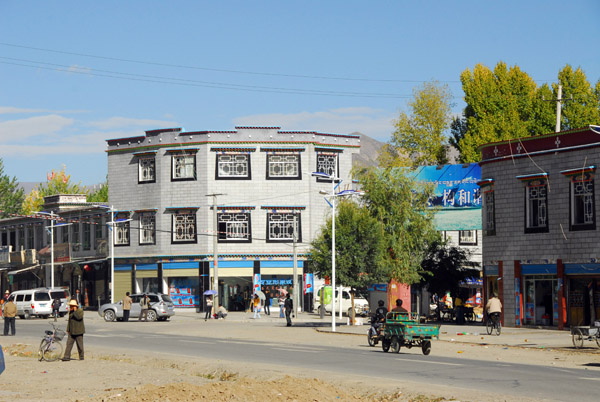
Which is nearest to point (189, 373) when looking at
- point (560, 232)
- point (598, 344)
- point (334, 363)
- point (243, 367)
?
point (243, 367)

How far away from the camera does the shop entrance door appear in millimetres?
41438

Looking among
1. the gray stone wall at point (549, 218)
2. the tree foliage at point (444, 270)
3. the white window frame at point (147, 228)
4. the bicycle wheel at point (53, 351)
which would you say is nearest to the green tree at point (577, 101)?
the tree foliage at point (444, 270)

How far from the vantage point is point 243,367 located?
2322cm

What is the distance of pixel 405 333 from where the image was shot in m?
28.2

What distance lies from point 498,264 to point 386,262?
6047 mm

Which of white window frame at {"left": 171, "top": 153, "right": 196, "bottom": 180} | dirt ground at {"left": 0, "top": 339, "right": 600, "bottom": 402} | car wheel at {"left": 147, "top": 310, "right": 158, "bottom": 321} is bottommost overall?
car wheel at {"left": 147, "top": 310, "right": 158, "bottom": 321}

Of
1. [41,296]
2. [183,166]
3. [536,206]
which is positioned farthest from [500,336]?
[183,166]

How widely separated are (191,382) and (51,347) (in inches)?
333

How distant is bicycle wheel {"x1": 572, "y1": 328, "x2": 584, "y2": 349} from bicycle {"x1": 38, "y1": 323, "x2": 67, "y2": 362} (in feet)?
55.4

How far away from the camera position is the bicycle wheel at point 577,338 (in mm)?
30359

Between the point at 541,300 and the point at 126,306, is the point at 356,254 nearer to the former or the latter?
the point at 541,300

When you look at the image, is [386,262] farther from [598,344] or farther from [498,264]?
[598,344]

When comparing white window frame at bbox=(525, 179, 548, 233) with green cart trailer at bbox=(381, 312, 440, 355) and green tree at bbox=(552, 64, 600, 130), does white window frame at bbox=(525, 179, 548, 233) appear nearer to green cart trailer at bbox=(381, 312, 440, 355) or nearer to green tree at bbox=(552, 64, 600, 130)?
green cart trailer at bbox=(381, 312, 440, 355)

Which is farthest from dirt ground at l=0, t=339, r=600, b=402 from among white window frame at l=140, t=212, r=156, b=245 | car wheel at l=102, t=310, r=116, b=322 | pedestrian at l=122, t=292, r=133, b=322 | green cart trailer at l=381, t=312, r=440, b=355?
white window frame at l=140, t=212, r=156, b=245
